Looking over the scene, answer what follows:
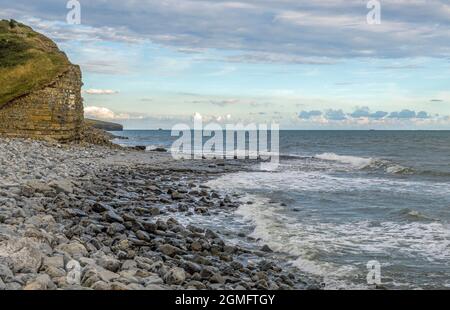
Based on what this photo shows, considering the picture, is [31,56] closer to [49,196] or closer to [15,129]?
[15,129]

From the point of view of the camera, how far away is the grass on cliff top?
31.8 m

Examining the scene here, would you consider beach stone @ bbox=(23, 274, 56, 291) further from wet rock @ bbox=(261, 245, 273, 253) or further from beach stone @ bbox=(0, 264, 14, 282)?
wet rock @ bbox=(261, 245, 273, 253)

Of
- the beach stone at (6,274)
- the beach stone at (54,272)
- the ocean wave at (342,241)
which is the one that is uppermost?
the beach stone at (6,274)

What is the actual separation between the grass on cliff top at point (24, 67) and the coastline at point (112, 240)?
1207 centimetres

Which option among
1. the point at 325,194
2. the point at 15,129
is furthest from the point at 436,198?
the point at 15,129

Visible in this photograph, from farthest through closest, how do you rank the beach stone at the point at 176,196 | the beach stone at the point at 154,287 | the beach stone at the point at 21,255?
the beach stone at the point at 176,196 → the beach stone at the point at 154,287 → the beach stone at the point at 21,255

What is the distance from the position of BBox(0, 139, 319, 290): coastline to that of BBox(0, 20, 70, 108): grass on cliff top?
12.1 meters

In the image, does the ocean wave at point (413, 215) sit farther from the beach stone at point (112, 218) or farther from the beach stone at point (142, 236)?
the beach stone at point (112, 218)

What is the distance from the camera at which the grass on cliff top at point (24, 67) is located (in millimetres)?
31797

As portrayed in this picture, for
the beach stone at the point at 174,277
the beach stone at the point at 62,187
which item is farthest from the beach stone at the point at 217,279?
the beach stone at the point at 62,187

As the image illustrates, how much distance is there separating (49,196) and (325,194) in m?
11.6

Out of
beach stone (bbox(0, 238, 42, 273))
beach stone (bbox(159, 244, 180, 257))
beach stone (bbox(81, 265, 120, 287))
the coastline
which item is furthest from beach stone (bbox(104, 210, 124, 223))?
beach stone (bbox(81, 265, 120, 287))

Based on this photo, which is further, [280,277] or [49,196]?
[49,196]
